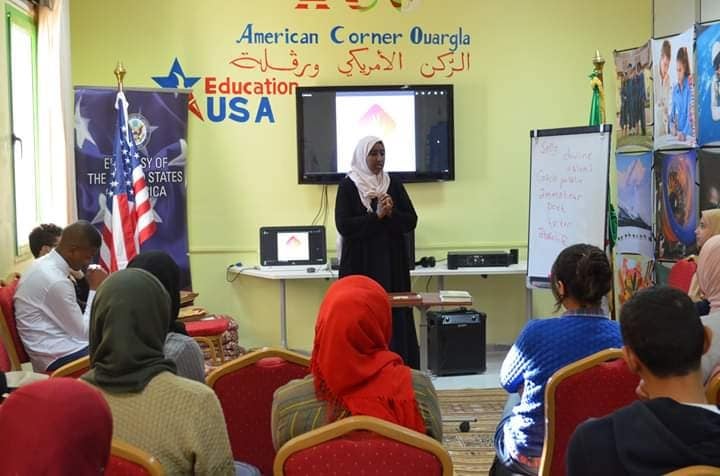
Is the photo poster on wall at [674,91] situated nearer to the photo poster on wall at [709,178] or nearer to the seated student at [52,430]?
the photo poster on wall at [709,178]

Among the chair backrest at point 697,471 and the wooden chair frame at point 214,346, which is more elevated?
the chair backrest at point 697,471

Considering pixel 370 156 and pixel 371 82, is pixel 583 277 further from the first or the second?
pixel 371 82

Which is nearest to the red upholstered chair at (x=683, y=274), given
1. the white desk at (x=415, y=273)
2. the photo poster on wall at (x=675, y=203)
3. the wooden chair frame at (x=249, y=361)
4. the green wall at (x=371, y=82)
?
the photo poster on wall at (x=675, y=203)

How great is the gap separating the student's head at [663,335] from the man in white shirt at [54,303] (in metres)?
2.71

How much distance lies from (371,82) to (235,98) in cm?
109

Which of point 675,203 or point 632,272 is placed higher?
point 675,203

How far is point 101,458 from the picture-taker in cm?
138

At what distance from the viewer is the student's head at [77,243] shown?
3621mm

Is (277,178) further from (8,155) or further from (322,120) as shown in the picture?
(8,155)

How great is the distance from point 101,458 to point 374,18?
18.0 feet

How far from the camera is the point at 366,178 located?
4586 millimetres

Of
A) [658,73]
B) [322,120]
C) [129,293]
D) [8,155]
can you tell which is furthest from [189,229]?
[129,293]

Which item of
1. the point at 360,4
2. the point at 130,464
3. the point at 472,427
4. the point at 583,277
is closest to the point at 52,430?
the point at 130,464

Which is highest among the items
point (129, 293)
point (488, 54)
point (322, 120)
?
point (488, 54)
